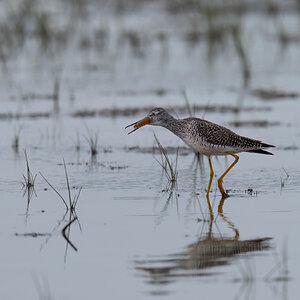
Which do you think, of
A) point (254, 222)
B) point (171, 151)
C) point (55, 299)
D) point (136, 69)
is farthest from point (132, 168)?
point (136, 69)

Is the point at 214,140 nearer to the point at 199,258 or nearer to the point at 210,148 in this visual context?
the point at 210,148

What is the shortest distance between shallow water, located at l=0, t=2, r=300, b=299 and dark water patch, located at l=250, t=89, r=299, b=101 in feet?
0.38

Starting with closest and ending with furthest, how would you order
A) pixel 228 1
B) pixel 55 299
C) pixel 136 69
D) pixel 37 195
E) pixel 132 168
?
pixel 55 299 < pixel 37 195 < pixel 132 168 < pixel 136 69 < pixel 228 1

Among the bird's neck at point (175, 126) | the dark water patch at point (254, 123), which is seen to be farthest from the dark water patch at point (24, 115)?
the bird's neck at point (175, 126)

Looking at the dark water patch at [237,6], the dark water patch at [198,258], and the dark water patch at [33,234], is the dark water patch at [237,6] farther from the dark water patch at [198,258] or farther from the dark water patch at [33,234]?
the dark water patch at [198,258]

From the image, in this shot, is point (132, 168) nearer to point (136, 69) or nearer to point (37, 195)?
point (37, 195)

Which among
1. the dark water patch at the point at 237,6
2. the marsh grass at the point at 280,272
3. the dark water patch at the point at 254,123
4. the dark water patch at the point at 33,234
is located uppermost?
the dark water patch at the point at 237,6

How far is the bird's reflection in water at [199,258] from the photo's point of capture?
20.7 ft

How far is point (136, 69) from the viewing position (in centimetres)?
1830

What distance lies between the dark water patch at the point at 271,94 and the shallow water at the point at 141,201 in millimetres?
115

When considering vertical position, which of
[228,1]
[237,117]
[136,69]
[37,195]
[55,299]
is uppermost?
[228,1]

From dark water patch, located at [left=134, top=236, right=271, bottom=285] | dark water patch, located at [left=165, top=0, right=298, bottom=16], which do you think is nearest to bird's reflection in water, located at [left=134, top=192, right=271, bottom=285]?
dark water patch, located at [left=134, top=236, right=271, bottom=285]

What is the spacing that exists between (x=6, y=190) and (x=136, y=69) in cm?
946

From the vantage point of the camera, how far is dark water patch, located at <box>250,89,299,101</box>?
50.0ft
